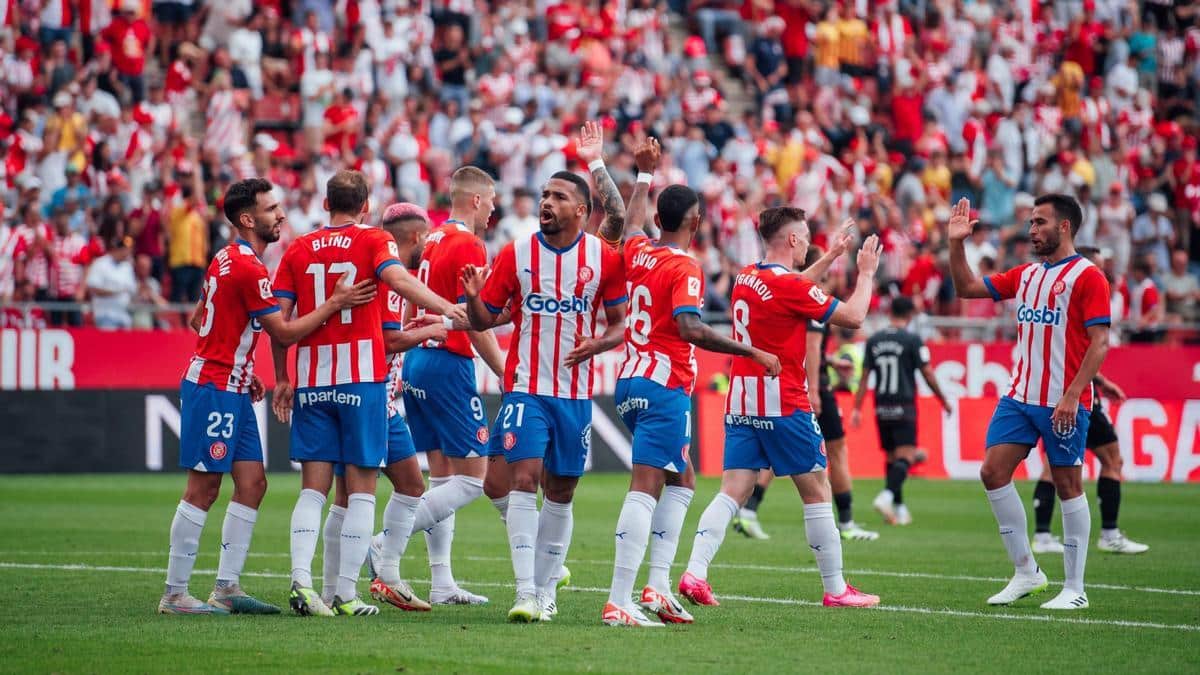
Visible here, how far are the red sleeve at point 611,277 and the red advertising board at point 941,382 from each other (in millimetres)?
13871

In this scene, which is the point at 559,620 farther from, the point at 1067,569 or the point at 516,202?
the point at 516,202

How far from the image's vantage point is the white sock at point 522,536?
9.52 meters

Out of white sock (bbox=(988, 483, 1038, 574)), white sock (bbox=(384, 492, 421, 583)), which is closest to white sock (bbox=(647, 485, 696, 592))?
white sock (bbox=(384, 492, 421, 583))

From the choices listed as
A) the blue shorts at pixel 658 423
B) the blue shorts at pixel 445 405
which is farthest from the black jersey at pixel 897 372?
the blue shorts at pixel 658 423

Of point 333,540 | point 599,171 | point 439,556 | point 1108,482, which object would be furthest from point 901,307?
point 333,540

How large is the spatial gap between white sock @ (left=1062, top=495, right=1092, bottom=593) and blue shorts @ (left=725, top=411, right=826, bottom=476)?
68.2 inches

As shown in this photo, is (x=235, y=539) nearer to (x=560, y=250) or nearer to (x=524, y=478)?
(x=524, y=478)

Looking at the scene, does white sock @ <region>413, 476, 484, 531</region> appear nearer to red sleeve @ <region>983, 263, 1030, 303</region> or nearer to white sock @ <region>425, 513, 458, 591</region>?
white sock @ <region>425, 513, 458, 591</region>

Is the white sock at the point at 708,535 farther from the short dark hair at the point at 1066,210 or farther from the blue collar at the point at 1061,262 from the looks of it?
the short dark hair at the point at 1066,210

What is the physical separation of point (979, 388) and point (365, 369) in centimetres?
1744

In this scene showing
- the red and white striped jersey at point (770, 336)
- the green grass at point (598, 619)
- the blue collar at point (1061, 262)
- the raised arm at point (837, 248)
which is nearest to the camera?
the green grass at point (598, 619)

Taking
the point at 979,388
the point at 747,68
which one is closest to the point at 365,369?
the point at 979,388

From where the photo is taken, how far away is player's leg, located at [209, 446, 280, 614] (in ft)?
32.7

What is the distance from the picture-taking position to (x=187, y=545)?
10.0 meters
